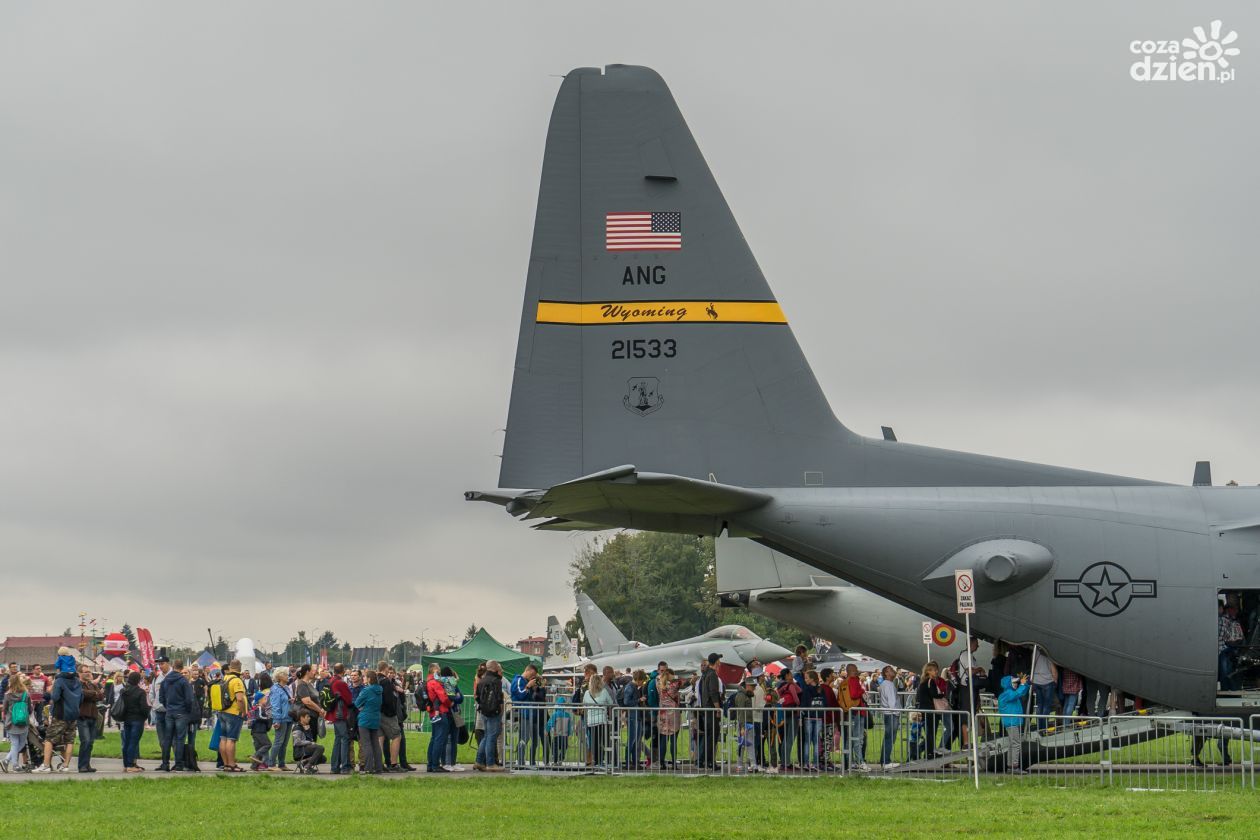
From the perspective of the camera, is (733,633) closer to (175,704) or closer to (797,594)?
(797,594)

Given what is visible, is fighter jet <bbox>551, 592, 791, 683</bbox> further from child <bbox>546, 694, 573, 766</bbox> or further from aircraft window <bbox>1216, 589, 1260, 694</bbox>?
aircraft window <bbox>1216, 589, 1260, 694</bbox>

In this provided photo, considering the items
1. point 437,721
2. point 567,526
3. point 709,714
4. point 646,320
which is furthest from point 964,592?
point 437,721

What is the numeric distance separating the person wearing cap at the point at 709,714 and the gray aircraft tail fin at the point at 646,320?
3.64 m

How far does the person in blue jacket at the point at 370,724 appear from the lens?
20062 mm

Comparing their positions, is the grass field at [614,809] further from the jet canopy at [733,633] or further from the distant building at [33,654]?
the distant building at [33,654]

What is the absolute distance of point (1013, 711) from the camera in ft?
60.6

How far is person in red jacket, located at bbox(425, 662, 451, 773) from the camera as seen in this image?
68.1ft

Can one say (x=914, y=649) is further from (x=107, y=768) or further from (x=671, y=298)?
(x=107, y=768)

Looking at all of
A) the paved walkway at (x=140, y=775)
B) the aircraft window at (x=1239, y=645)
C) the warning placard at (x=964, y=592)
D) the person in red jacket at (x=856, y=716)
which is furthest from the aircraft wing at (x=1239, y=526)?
the paved walkway at (x=140, y=775)

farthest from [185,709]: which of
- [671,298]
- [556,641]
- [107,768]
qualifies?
[556,641]

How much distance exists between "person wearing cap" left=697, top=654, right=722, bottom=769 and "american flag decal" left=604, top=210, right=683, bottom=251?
6.28 metres

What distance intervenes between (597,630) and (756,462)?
35.9 meters

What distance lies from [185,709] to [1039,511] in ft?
42.8

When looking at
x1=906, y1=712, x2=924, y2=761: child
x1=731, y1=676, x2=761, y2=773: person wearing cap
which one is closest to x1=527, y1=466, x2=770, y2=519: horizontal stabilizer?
x1=731, y1=676, x2=761, y2=773: person wearing cap
